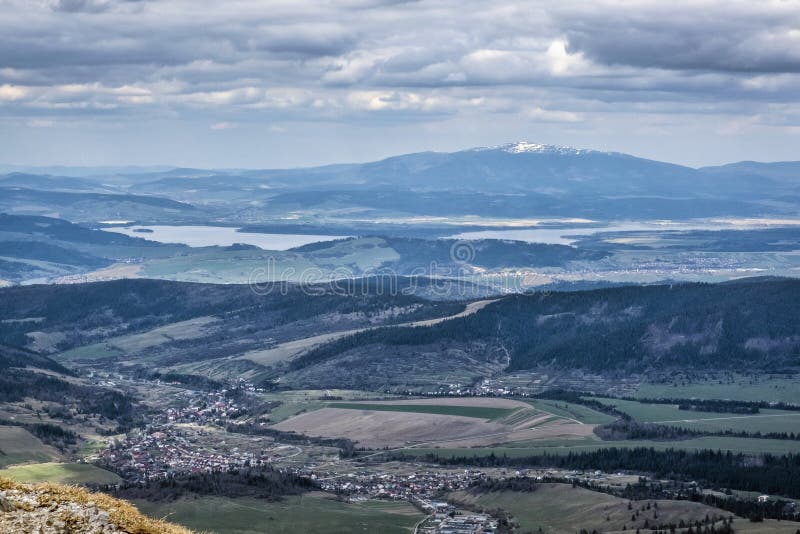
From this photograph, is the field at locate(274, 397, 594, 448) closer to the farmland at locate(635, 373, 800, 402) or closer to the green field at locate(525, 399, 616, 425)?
the green field at locate(525, 399, 616, 425)

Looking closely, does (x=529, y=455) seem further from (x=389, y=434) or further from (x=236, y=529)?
(x=236, y=529)

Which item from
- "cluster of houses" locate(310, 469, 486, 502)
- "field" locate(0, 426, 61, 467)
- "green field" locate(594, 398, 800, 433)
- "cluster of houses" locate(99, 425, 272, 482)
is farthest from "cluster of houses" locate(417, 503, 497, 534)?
"green field" locate(594, 398, 800, 433)

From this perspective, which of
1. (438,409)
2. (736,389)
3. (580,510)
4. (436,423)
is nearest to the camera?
(580,510)

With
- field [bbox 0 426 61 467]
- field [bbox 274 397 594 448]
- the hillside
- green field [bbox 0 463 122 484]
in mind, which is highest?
the hillside

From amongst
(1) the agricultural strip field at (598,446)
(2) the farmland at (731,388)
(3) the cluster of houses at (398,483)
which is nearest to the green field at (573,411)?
(1) the agricultural strip field at (598,446)

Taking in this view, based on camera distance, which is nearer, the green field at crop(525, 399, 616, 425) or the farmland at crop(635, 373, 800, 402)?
the green field at crop(525, 399, 616, 425)

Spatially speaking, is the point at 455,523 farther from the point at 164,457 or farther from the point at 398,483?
the point at 164,457

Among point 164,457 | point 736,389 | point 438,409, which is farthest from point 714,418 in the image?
point 164,457
